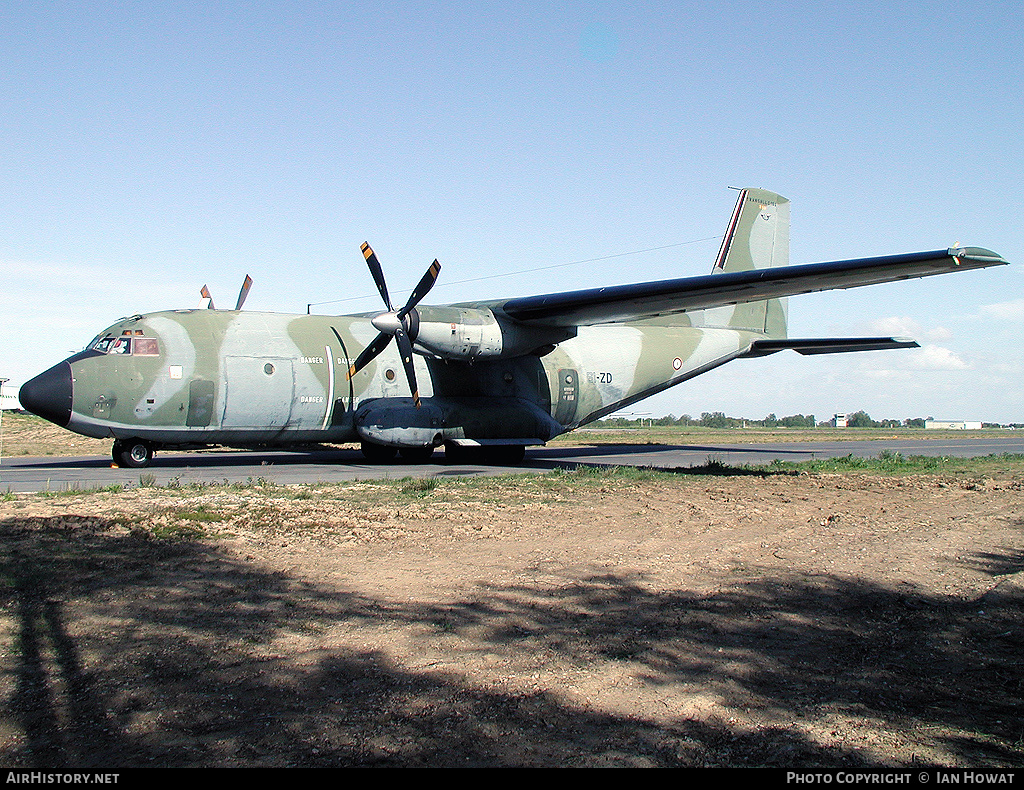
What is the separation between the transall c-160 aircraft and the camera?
1744 cm

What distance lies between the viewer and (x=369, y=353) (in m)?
20.0

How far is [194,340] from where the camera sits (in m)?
18.6

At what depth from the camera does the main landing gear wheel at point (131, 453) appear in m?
18.6

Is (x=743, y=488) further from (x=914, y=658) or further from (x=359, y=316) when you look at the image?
(x=359, y=316)

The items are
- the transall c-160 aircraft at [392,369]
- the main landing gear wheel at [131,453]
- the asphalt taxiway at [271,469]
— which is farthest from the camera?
the main landing gear wheel at [131,453]

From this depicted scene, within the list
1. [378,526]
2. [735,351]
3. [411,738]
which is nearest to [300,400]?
[378,526]

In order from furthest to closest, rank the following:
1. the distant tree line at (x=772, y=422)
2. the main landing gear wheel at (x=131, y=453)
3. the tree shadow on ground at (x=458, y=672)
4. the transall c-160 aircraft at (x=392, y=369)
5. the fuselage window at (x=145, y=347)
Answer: the distant tree line at (x=772, y=422) < the main landing gear wheel at (x=131, y=453) < the fuselage window at (x=145, y=347) < the transall c-160 aircraft at (x=392, y=369) < the tree shadow on ground at (x=458, y=672)

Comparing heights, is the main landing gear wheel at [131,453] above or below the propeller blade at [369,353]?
below

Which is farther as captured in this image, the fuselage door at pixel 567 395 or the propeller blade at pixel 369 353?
the fuselage door at pixel 567 395

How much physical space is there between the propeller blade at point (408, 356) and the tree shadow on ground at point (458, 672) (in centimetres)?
1211

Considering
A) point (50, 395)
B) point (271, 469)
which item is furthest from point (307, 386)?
point (50, 395)

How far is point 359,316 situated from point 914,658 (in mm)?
19907

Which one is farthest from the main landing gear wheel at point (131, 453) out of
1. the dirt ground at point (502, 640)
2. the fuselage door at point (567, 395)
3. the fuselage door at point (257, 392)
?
the fuselage door at point (567, 395)

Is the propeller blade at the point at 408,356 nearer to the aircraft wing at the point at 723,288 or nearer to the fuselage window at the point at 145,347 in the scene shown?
the aircraft wing at the point at 723,288
